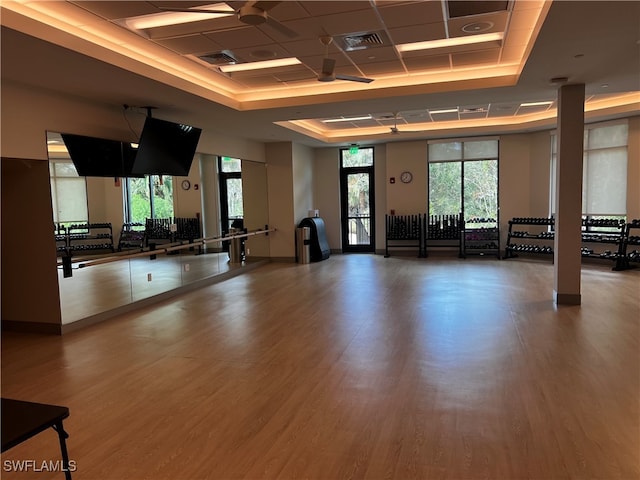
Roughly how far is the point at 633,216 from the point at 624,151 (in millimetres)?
1349

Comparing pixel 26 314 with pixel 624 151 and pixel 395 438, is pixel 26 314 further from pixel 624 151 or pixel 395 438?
pixel 624 151

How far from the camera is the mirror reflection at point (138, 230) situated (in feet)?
18.8

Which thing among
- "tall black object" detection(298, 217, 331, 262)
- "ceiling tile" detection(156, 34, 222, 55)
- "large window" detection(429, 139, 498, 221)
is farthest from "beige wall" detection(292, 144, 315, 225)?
"ceiling tile" detection(156, 34, 222, 55)

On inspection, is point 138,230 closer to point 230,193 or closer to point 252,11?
point 230,193

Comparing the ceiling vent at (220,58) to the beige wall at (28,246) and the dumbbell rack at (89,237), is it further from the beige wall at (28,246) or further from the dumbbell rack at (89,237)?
the dumbbell rack at (89,237)

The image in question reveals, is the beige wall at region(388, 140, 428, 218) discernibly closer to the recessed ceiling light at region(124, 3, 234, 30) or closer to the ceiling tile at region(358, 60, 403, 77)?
the ceiling tile at region(358, 60, 403, 77)

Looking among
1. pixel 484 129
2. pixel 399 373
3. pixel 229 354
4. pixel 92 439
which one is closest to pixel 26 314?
pixel 229 354

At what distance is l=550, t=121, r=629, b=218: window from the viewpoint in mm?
9133

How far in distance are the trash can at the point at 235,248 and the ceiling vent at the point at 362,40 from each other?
18.1 ft

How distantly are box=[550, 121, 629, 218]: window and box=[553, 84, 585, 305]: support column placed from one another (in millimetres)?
3511

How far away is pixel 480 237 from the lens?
11320mm

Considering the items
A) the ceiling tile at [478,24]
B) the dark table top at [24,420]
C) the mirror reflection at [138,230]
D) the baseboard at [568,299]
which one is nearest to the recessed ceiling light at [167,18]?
the mirror reflection at [138,230]

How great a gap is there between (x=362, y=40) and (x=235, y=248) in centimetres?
604

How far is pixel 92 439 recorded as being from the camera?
3033 mm
